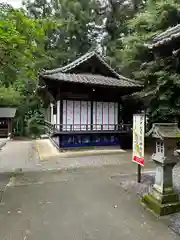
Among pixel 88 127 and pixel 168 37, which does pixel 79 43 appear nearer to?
pixel 88 127

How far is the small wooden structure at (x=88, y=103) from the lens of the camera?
36.0ft

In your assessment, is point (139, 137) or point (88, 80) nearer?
point (139, 137)

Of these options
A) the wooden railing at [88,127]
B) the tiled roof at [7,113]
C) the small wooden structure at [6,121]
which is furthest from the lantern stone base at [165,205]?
the small wooden structure at [6,121]

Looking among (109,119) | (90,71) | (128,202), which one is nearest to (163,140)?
(128,202)

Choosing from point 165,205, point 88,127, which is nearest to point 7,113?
point 88,127

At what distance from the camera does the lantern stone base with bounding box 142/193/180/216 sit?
3882 millimetres

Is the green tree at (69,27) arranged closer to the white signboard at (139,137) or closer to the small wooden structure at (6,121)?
the small wooden structure at (6,121)

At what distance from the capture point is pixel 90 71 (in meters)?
12.8

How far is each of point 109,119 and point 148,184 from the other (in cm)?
706

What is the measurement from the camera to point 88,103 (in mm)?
11938

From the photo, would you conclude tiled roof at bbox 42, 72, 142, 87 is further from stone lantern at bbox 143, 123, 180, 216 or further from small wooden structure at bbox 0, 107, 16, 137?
small wooden structure at bbox 0, 107, 16, 137

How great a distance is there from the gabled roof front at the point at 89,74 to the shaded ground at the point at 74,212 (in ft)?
20.0

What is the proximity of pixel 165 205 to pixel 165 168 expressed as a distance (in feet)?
2.20

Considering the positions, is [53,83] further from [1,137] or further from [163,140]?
[1,137]
